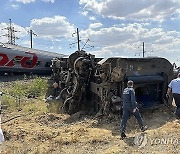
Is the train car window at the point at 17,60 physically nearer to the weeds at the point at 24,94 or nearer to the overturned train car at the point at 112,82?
the weeds at the point at 24,94

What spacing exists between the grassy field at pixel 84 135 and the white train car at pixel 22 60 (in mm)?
11077

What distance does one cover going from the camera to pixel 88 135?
7.61 m

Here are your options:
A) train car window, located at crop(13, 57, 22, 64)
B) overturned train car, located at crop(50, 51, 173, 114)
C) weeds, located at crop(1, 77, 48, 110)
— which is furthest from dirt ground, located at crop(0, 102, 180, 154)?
train car window, located at crop(13, 57, 22, 64)

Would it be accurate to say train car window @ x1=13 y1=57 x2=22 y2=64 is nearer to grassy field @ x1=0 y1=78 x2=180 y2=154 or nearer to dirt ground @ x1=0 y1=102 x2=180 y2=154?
grassy field @ x1=0 y1=78 x2=180 y2=154

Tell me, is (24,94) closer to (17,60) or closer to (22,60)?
(17,60)

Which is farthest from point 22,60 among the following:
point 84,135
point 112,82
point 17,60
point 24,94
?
point 84,135

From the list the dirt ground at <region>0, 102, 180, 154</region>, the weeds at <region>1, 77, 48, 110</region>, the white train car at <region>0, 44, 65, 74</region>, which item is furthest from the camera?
the white train car at <region>0, 44, 65, 74</region>

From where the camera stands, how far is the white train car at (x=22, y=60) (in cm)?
2081

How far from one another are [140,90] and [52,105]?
4.23 metres

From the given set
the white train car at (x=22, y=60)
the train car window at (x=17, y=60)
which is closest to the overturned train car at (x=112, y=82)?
the white train car at (x=22, y=60)

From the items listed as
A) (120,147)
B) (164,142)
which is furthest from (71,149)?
(164,142)

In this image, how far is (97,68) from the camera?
400 inches

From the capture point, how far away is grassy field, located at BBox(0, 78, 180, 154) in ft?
21.8

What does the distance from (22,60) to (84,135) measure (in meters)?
15.2
